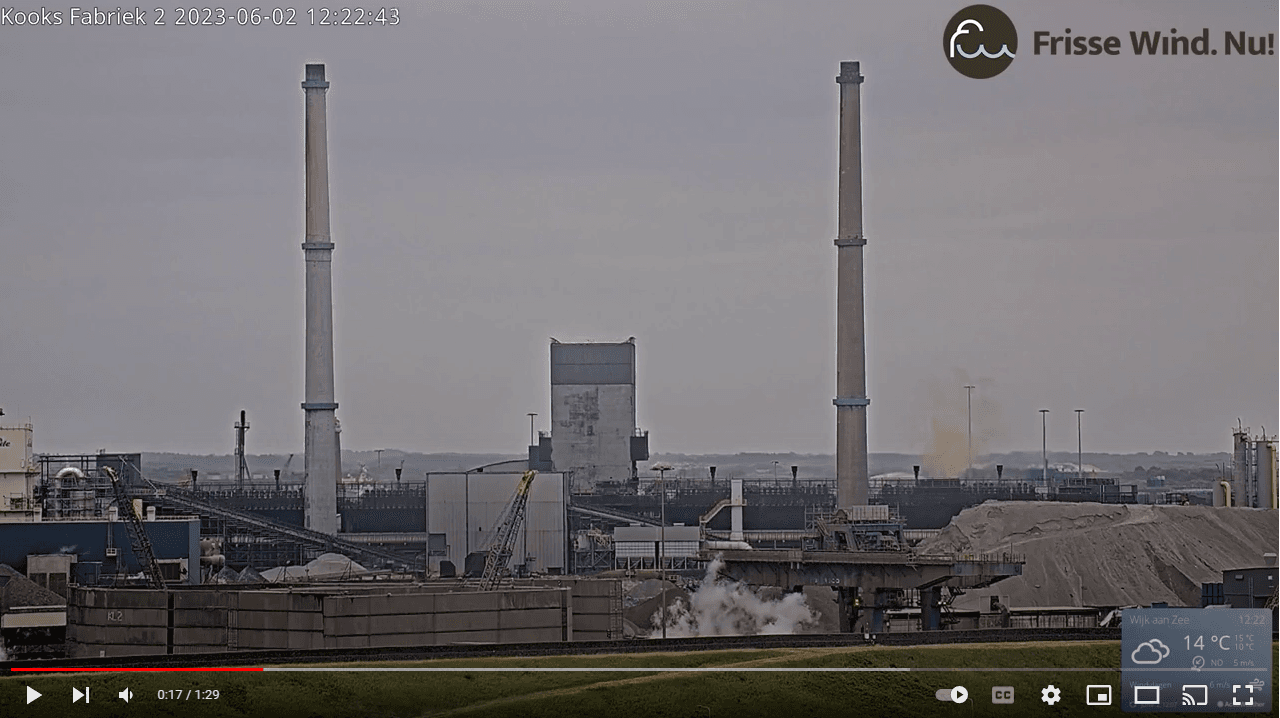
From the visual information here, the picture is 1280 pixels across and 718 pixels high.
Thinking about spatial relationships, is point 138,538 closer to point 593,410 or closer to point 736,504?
point 593,410

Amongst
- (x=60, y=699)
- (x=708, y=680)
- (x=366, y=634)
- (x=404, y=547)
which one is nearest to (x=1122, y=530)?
(x=404, y=547)

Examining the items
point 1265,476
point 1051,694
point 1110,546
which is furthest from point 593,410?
point 1051,694

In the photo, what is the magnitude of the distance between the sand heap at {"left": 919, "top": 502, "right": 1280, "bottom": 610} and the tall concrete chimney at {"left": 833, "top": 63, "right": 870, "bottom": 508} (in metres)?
4.17

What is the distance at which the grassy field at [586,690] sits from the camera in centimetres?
1934

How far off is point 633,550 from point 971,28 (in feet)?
129

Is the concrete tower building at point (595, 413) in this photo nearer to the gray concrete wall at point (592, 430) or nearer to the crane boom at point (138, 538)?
the gray concrete wall at point (592, 430)

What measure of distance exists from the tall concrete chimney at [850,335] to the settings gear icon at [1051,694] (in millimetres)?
37153

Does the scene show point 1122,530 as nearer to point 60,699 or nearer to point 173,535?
point 173,535

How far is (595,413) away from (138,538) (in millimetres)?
23511

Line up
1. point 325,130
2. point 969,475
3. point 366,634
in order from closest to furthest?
1. point 366,634
2. point 325,130
3. point 969,475

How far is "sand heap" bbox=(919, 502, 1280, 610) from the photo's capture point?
54.0m

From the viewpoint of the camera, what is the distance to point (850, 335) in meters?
57.2

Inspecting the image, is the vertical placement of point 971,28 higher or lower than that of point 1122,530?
higher

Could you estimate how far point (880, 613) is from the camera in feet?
153
